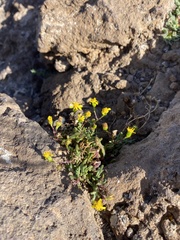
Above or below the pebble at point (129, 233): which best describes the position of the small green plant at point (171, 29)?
above

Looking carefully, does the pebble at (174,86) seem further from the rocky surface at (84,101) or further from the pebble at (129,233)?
the pebble at (129,233)

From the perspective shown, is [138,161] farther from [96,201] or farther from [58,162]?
[58,162]

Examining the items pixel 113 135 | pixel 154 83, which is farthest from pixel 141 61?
pixel 113 135

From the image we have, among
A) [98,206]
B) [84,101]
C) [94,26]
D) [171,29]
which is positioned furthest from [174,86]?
[98,206]

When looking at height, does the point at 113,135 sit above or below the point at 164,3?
below

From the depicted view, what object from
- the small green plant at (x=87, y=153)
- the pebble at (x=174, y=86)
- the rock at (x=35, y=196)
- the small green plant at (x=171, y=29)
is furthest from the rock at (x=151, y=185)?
the small green plant at (x=171, y=29)

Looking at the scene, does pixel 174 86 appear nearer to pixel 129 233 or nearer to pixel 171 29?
pixel 171 29
